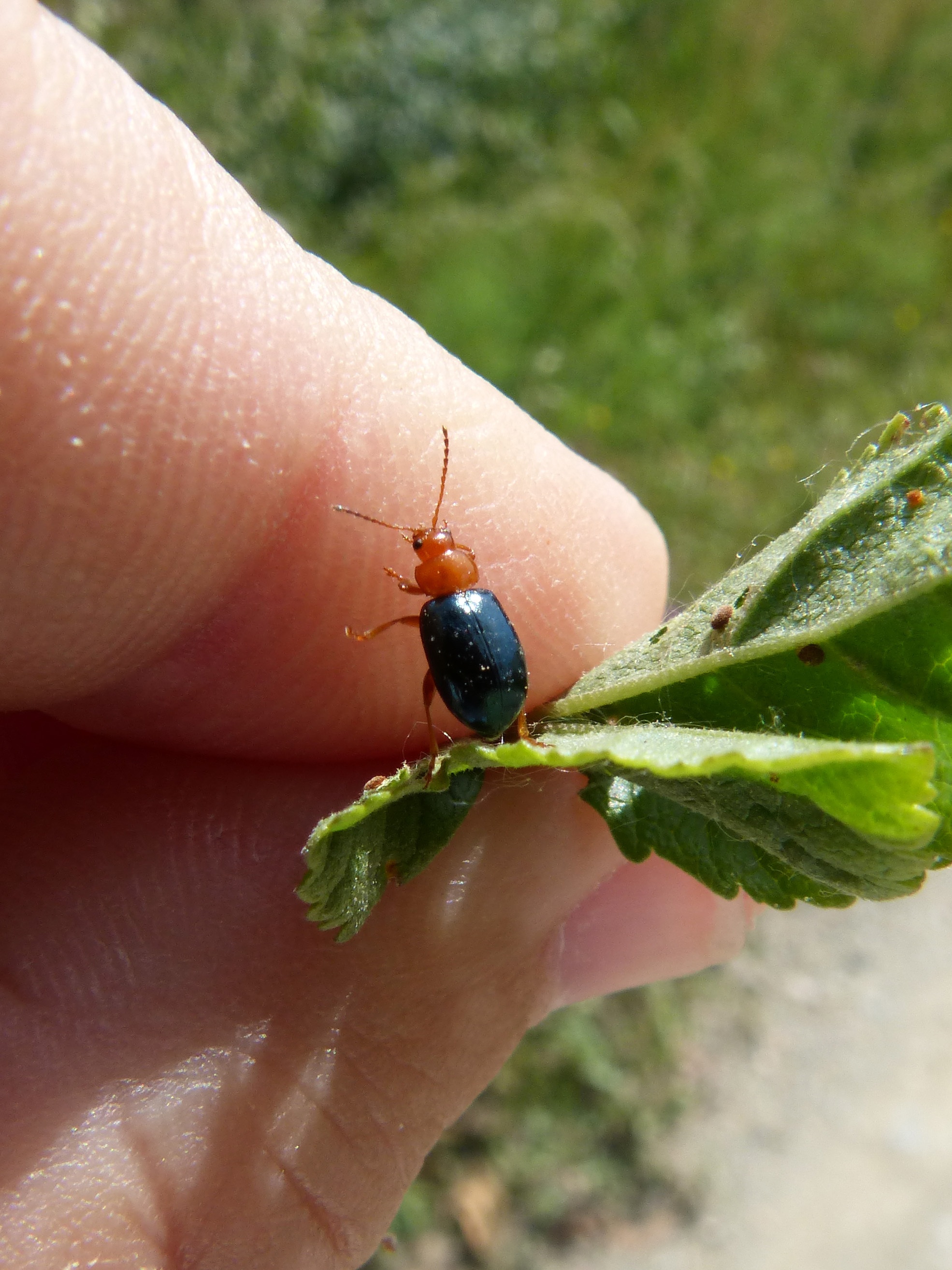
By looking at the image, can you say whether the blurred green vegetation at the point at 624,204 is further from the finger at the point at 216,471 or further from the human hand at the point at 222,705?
the human hand at the point at 222,705

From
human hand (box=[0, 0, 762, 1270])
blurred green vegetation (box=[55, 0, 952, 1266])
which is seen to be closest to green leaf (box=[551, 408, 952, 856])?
human hand (box=[0, 0, 762, 1270])

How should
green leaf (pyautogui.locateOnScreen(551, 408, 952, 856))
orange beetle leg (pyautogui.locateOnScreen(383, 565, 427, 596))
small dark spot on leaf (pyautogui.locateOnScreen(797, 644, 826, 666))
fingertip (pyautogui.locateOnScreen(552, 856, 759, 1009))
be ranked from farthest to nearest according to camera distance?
fingertip (pyautogui.locateOnScreen(552, 856, 759, 1009))
orange beetle leg (pyautogui.locateOnScreen(383, 565, 427, 596))
small dark spot on leaf (pyautogui.locateOnScreen(797, 644, 826, 666))
green leaf (pyautogui.locateOnScreen(551, 408, 952, 856))

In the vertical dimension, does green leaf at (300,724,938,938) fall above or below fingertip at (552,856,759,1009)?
above

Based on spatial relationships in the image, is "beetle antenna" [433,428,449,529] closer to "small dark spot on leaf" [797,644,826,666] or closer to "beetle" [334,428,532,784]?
"beetle" [334,428,532,784]

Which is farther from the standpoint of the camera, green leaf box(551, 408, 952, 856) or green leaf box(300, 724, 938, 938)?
green leaf box(551, 408, 952, 856)

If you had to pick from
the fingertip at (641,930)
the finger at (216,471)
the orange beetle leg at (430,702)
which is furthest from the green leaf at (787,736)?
the fingertip at (641,930)

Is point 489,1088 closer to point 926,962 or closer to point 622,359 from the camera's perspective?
point 926,962

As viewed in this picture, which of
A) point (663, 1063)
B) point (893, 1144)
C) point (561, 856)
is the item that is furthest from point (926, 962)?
point (561, 856)
